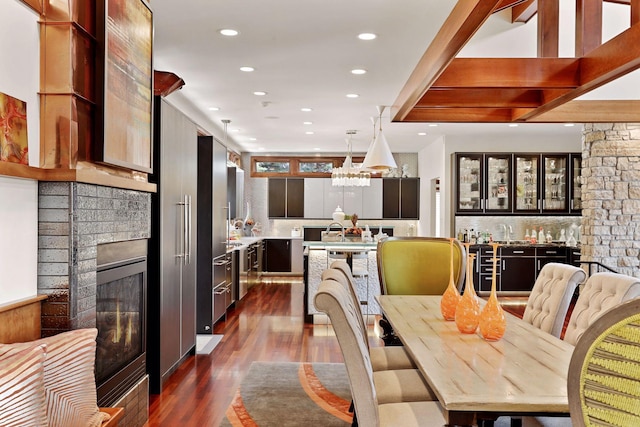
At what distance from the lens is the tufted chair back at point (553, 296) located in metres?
2.74

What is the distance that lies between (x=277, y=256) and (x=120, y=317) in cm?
776

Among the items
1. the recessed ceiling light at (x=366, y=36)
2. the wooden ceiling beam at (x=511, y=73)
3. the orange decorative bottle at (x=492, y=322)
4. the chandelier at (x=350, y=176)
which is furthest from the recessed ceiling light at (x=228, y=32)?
the chandelier at (x=350, y=176)

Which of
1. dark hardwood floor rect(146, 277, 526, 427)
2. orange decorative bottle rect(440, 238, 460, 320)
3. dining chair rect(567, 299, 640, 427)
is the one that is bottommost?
dark hardwood floor rect(146, 277, 526, 427)

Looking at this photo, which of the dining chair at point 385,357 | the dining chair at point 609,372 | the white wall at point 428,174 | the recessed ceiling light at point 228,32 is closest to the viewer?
the dining chair at point 609,372

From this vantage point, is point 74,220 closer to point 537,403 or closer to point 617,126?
point 537,403

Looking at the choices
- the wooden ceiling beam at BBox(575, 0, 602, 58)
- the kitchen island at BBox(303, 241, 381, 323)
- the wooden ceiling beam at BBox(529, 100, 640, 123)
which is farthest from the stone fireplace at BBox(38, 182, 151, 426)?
the kitchen island at BBox(303, 241, 381, 323)

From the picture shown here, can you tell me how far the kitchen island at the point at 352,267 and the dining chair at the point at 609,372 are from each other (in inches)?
192

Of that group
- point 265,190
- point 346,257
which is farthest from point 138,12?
point 265,190

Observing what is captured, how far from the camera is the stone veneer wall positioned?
6.22m

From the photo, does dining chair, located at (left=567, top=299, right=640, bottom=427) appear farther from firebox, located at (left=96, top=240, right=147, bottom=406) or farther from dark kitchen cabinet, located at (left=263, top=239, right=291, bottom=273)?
dark kitchen cabinet, located at (left=263, top=239, right=291, bottom=273)

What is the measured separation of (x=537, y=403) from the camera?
1568 millimetres

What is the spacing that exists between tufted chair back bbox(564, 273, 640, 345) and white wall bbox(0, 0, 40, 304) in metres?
2.38

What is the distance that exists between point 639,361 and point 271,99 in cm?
556

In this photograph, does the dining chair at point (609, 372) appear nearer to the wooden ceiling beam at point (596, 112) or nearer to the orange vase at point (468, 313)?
the orange vase at point (468, 313)
